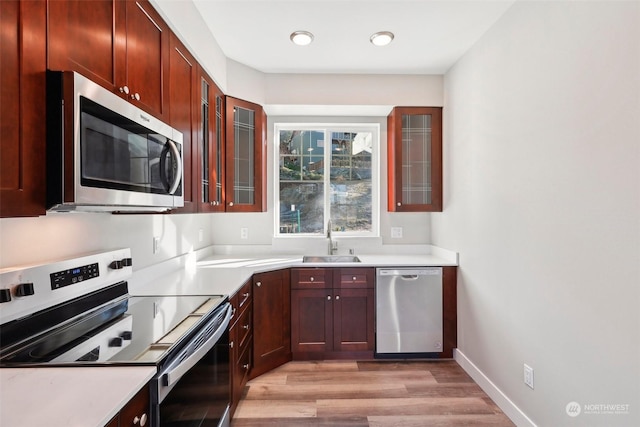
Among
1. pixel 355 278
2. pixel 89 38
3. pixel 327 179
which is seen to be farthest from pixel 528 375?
pixel 89 38

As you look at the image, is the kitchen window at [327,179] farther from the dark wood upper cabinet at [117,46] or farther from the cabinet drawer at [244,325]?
the dark wood upper cabinet at [117,46]

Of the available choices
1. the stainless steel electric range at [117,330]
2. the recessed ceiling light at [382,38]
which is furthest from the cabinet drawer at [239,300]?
the recessed ceiling light at [382,38]

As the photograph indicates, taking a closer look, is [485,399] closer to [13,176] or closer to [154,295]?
[154,295]

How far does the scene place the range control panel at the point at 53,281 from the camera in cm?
103

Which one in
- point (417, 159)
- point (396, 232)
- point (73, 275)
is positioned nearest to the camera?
point (73, 275)

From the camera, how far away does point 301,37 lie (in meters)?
2.39

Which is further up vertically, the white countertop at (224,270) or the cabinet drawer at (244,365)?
the white countertop at (224,270)

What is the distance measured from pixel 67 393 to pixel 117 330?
1.53 ft

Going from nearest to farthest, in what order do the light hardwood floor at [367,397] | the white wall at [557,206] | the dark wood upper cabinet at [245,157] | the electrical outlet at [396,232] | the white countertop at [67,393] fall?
the white countertop at [67,393] → the white wall at [557,206] → the light hardwood floor at [367,397] → the dark wood upper cabinet at [245,157] → the electrical outlet at [396,232]

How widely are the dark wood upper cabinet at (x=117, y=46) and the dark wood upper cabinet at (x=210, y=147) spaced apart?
0.52m

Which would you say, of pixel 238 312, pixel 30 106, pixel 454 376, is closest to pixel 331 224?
pixel 238 312

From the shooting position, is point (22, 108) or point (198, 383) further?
point (198, 383)

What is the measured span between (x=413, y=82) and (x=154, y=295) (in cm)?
290

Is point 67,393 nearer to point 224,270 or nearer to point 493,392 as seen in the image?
point 224,270
